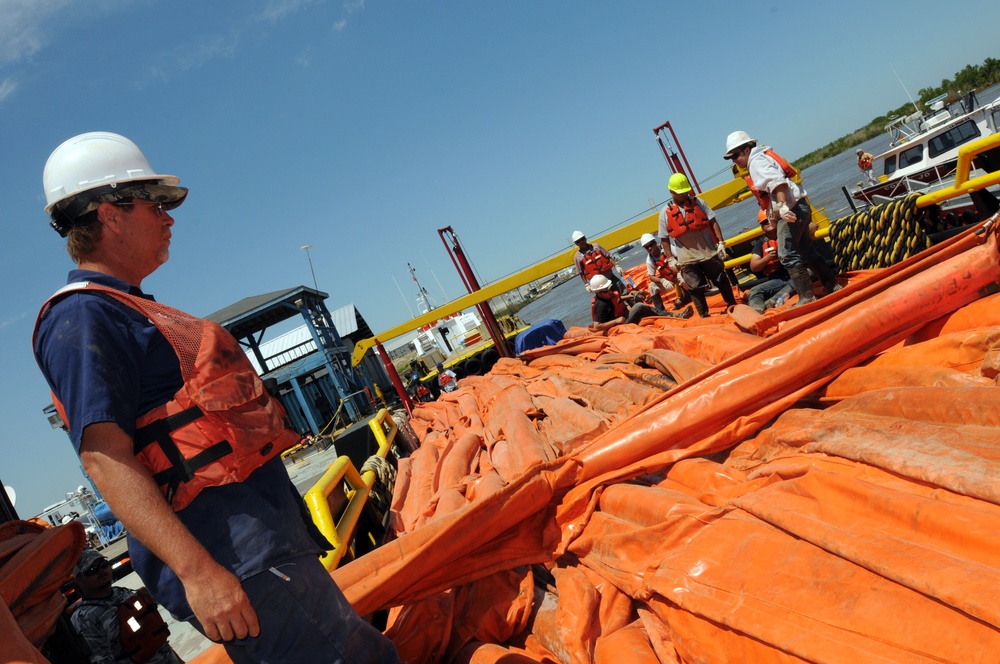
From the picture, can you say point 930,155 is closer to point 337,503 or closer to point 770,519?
point 337,503

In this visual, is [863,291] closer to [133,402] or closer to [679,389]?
[679,389]

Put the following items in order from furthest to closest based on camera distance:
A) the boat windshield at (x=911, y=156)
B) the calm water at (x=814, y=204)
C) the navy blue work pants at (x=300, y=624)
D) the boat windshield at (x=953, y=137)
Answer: the calm water at (x=814, y=204), the boat windshield at (x=911, y=156), the boat windshield at (x=953, y=137), the navy blue work pants at (x=300, y=624)

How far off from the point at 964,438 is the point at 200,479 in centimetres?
208

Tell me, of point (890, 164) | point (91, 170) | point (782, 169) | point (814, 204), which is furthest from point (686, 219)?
point (814, 204)

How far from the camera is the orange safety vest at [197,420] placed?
159 cm

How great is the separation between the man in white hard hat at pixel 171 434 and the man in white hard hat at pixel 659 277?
8603 mm

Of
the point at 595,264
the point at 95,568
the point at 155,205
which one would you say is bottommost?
the point at 95,568

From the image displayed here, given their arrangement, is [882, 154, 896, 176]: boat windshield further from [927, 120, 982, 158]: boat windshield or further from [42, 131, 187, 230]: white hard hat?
[42, 131, 187, 230]: white hard hat

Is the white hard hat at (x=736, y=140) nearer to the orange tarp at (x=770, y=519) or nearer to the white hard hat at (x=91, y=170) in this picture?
the orange tarp at (x=770, y=519)

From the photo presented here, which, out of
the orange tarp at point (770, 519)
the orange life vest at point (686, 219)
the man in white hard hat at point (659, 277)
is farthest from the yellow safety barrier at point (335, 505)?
the man in white hard hat at point (659, 277)

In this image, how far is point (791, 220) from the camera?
17.8ft

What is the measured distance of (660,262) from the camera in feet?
35.8

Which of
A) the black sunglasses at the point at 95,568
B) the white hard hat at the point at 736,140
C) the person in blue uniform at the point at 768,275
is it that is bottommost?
the person in blue uniform at the point at 768,275

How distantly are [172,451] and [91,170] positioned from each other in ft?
2.64
